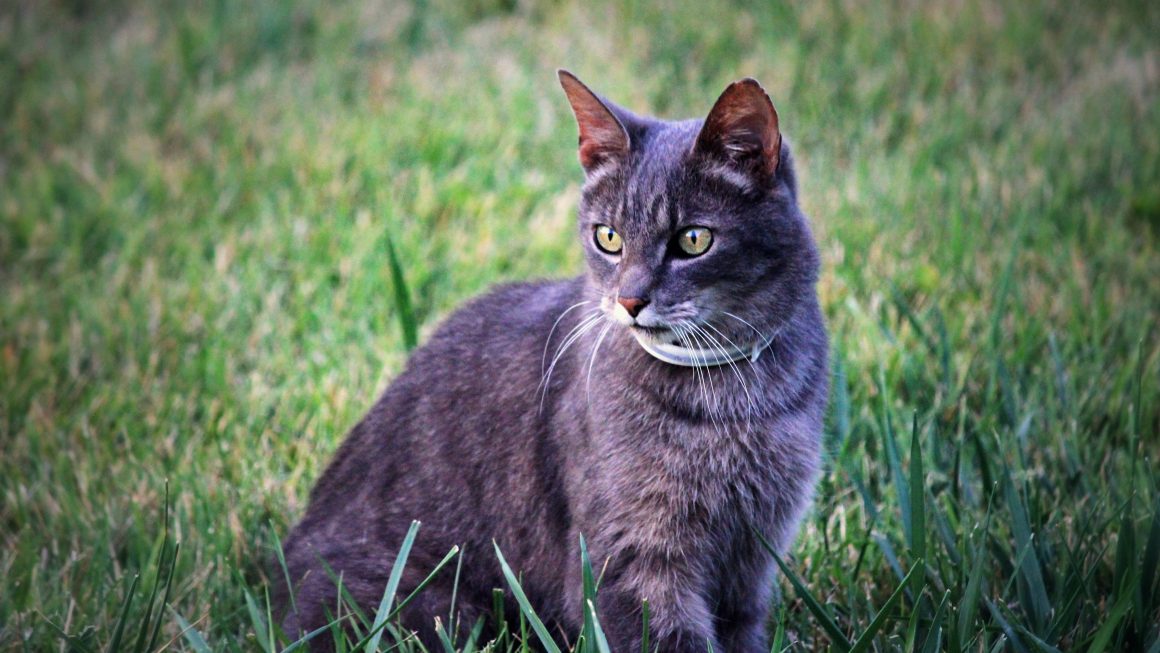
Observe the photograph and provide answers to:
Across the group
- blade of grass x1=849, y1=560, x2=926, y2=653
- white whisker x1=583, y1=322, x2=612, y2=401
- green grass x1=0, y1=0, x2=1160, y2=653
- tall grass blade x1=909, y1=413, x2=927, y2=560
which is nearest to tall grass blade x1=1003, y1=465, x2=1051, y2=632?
green grass x1=0, y1=0, x2=1160, y2=653

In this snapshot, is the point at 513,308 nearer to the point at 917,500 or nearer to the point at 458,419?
the point at 458,419

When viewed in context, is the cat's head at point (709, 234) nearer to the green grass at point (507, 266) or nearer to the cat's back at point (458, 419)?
the cat's back at point (458, 419)

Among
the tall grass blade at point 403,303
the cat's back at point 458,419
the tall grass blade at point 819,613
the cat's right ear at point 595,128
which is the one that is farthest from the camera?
the tall grass blade at point 403,303

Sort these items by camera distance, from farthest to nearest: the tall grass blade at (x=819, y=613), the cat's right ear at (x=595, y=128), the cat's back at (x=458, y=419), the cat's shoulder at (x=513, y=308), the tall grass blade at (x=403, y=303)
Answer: the tall grass blade at (x=403, y=303)
the cat's shoulder at (x=513, y=308)
the cat's back at (x=458, y=419)
the cat's right ear at (x=595, y=128)
the tall grass blade at (x=819, y=613)

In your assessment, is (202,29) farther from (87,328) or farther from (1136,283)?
(1136,283)

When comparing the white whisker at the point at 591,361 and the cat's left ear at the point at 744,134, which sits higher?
the cat's left ear at the point at 744,134

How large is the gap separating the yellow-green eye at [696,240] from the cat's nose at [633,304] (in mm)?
153

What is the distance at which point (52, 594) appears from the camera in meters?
2.60

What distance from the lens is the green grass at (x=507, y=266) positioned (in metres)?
2.56

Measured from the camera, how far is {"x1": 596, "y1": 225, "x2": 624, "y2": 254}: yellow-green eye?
2.34m

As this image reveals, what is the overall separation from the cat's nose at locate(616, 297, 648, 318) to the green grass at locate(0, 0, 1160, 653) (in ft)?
1.88

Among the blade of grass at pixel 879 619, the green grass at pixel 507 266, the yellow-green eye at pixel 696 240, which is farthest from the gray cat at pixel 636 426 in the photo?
the blade of grass at pixel 879 619

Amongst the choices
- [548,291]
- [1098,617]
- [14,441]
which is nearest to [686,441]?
[548,291]

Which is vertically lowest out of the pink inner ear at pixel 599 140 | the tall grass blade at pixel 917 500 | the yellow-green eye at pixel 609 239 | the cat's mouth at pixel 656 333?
the tall grass blade at pixel 917 500
